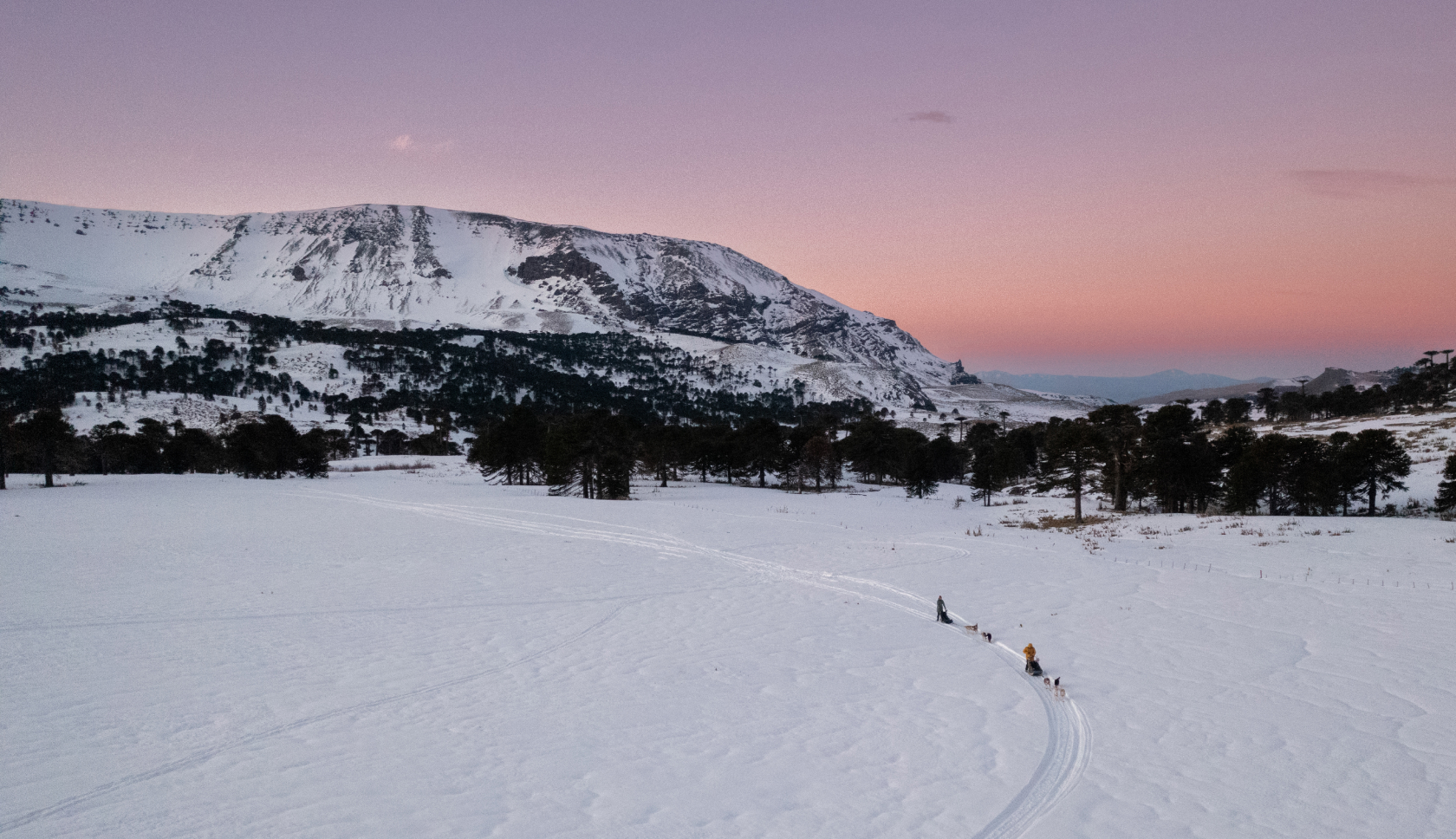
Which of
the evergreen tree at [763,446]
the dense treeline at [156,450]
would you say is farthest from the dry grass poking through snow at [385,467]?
the evergreen tree at [763,446]

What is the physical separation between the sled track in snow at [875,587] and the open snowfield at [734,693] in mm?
82

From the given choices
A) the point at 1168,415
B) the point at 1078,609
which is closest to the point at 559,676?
the point at 1078,609

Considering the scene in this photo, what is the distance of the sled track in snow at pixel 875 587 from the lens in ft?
27.8

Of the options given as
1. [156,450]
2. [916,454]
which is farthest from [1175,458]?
[156,450]

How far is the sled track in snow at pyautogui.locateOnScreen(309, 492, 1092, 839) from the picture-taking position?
334 inches

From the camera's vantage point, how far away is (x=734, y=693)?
12.5m

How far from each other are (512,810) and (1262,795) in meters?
9.44

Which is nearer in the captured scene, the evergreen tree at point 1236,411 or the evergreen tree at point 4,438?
the evergreen tree at point 4,438

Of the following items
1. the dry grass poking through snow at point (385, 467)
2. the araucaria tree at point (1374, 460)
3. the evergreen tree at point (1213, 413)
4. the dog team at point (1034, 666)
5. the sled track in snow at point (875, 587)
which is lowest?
the sled track in snow at point (875, 587)

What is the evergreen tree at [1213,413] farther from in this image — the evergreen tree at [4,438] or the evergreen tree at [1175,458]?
the evergreen tree at [4,438]

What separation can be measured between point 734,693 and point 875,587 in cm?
973

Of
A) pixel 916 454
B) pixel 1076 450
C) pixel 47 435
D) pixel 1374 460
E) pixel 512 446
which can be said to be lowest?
pixel 916 454

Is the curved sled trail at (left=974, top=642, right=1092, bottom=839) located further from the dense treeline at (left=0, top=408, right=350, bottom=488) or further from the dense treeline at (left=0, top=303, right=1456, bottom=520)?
the dense treeline at (left=0, top=408, right=350, bottom=488)

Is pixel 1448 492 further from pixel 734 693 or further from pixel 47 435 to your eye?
pixel 47 435
